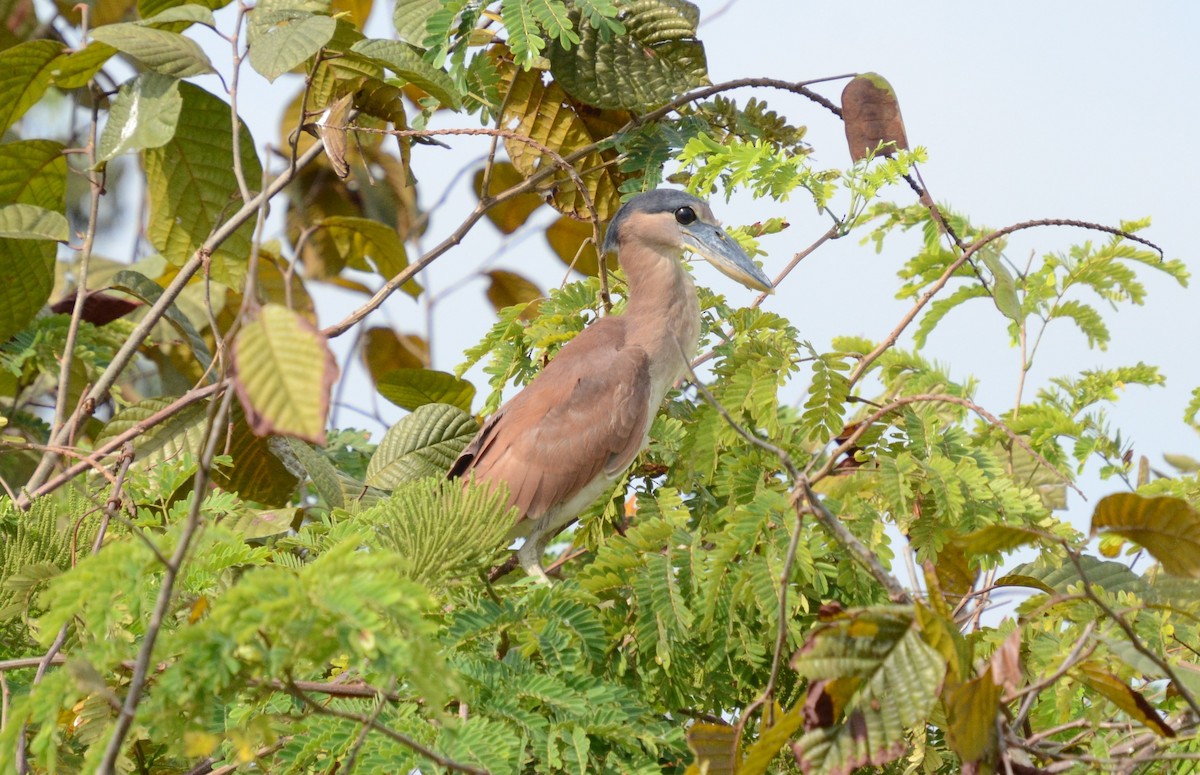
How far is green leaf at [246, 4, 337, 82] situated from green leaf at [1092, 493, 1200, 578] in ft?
6.33

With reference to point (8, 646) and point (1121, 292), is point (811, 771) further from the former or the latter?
point (1121, 292)

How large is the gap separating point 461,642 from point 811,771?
2.36ft

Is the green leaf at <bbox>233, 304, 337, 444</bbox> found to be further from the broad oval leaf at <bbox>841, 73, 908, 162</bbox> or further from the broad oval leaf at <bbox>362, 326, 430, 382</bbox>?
the broad oval leaf at <bbox>362, 326, 430, 382</bbox>

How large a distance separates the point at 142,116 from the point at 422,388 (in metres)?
1.04

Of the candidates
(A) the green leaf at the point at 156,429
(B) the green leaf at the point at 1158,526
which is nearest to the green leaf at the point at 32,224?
(A) the green leaf at the point at 156,429

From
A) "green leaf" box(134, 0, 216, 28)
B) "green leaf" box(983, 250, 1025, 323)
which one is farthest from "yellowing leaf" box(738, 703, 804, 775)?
"green leaf" box(134, 0, 216, 28)

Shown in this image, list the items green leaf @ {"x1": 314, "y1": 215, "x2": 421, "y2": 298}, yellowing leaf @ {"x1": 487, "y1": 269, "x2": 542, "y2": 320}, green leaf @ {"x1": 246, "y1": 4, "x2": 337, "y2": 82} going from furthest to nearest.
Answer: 1. yellowing leaf @ {"x1": 487, "y1": 269, "x2": 542, "y2": 320}
2. green leaf @ {"x1": 314, "y1": 215, "x2": 421, "y2": 298}
3. green leaf @ {"x1": 246, "y1": 4, "x2": 337, "y2": 82}

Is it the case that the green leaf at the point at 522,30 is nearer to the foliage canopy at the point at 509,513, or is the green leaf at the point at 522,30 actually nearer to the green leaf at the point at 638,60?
the foliage canopy at the point at 509,513

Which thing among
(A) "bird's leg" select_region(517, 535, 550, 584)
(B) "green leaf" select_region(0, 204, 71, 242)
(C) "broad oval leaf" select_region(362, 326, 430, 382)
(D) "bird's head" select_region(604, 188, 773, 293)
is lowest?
(A) "bird's leg" select_region(517, 535, 550, 584)

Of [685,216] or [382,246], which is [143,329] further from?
[685,216]

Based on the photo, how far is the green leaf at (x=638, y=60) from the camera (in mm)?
3230

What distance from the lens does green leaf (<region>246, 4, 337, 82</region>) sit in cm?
267

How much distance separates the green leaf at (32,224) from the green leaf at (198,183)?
0.31 metres

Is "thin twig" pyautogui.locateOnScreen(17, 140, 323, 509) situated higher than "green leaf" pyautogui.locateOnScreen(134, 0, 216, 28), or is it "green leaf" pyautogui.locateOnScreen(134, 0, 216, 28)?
"green leaf" pyautogui.locateOnScreen(134, 0, 216, 28)
